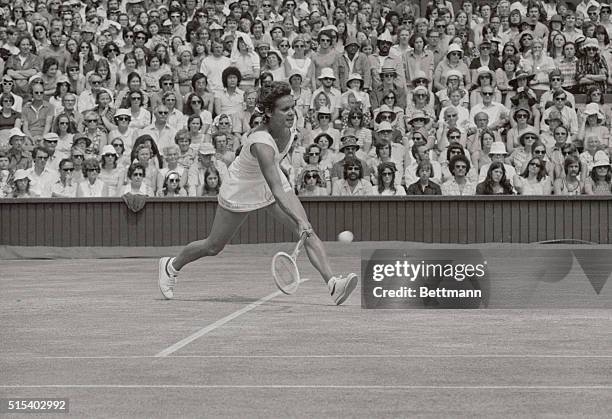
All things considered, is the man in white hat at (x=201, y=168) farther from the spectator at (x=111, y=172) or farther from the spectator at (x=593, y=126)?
the spectator at (x=593, y=126)

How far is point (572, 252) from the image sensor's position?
60.2 ft

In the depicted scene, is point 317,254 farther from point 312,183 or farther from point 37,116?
point 37,116

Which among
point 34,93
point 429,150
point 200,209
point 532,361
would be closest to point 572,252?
point 429,150

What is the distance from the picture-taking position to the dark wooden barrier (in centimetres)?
1916

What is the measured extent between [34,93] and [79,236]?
3.16 m

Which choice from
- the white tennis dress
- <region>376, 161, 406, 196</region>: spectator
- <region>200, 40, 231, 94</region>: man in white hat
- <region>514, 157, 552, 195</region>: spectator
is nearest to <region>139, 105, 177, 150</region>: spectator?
<region>200, 40, 231, 94</region>: man in white hat

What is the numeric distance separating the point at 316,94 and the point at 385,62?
1553 mm

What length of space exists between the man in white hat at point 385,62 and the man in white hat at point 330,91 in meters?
0.79

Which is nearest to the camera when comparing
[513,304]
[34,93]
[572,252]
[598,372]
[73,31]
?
[598,372]

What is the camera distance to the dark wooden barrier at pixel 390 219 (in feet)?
62.8

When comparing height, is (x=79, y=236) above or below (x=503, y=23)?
below

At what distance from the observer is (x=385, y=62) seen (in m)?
22.0

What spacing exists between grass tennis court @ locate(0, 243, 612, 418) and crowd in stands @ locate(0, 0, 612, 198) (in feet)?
23.6

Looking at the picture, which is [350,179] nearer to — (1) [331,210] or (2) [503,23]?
(1) [331,210]
